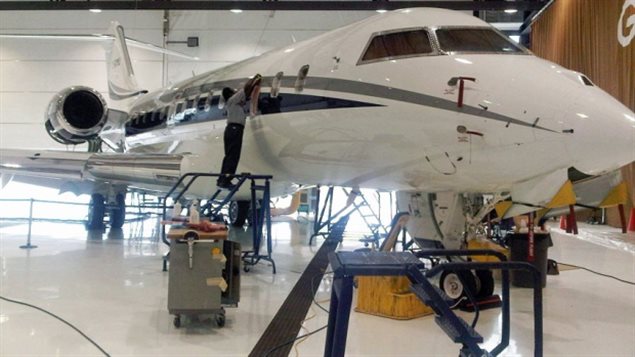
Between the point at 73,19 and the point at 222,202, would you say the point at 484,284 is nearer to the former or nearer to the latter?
the point at 222,202

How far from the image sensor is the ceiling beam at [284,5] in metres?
19.2

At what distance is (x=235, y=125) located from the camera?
22.3 ft

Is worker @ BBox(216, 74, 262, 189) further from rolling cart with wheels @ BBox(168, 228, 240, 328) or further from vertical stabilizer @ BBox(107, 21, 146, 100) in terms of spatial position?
vertical stabilizer @ BBox(107, 21, 146, 100)

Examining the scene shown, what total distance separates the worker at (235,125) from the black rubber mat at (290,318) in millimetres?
1683

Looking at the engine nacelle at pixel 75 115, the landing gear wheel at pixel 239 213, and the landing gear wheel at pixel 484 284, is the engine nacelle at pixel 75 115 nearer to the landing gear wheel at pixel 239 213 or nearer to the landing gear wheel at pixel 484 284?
the landing gear wheel at pixel 239 213

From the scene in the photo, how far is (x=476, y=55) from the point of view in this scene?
5004 millimetres

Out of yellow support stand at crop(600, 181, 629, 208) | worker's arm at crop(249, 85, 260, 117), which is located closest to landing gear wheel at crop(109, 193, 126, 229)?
worker's arm at crop(249, 85, 260, 117)

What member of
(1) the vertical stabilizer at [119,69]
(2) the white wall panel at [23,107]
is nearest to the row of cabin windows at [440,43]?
(1) the vertical stabilizer at [119,69]

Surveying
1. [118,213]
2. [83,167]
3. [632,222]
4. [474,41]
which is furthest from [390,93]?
[632,222]

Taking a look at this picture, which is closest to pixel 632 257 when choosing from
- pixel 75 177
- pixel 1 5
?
pixel 75 177

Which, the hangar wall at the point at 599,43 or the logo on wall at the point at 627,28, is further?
the hangar wall at the point at 599,43

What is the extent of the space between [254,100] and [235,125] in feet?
1.53

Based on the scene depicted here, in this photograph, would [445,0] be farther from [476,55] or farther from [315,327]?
[315,327]

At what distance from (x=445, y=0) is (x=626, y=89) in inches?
309
